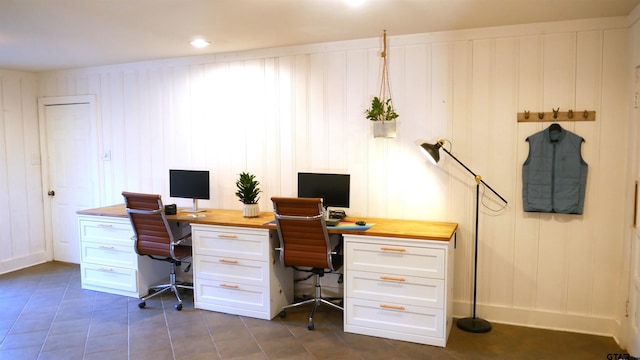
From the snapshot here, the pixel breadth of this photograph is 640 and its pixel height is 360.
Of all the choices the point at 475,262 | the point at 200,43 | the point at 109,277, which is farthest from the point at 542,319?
the point at 109,277

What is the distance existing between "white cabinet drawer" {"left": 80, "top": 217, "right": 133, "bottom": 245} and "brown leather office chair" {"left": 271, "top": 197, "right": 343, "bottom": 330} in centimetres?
162

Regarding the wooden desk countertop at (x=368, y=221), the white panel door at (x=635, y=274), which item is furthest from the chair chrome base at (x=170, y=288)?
the white panel door at (x=635, y=274)

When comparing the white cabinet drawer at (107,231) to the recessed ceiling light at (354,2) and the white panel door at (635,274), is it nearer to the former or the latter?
the recessed ceiling light at (354,2)

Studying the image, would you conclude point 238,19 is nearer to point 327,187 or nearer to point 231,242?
point 327,187

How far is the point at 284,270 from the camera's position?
12.6 ft

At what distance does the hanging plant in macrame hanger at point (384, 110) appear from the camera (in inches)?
138

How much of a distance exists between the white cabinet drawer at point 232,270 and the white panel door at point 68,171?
2.23 metres

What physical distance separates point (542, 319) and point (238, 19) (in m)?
3.29

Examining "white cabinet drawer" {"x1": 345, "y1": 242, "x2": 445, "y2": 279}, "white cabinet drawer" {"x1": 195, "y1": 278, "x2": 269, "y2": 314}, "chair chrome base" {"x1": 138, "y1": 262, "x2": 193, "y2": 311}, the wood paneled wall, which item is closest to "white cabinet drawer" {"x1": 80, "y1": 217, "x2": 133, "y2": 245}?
"chair chrome base" {"x1": 138, "y1": 262, "x2": 193, "y2": 311}

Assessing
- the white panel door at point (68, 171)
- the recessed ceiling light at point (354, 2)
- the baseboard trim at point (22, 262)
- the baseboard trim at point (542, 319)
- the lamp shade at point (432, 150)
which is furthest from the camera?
the white panel door at point (68, 171)

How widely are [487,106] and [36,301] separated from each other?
4.40 meters

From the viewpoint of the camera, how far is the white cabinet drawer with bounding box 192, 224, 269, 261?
3588mm

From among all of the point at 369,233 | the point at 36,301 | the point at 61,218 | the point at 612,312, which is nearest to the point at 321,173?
the point at 369,233

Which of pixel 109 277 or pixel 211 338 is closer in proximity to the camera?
pixel 211 338
